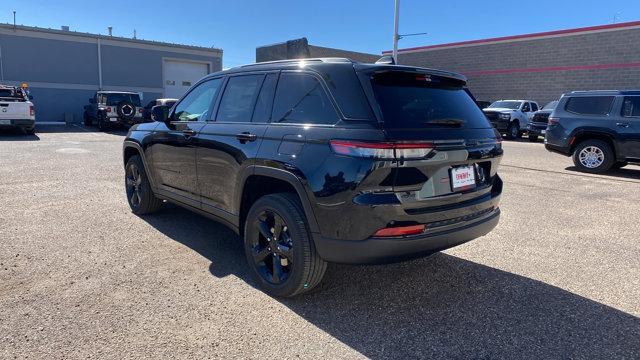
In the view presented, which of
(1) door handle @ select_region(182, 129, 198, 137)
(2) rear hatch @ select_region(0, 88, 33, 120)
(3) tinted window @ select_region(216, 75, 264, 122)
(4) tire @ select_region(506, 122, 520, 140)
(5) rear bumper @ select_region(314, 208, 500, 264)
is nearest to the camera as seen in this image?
(5) rear bumper @ select_region(314, 208, 500, 264)

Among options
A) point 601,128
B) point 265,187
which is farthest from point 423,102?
point 601,128

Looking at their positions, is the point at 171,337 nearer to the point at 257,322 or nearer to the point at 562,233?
the point at 257,322

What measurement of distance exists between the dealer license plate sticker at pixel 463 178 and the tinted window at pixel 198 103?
92.8 inches

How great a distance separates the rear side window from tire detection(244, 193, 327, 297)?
9.40 m

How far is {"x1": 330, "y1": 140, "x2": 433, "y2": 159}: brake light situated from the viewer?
2.76 meters

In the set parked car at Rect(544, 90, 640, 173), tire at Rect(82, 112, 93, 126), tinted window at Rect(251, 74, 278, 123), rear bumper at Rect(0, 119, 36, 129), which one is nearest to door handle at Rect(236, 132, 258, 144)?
tinted window at Rect(251, 74, 278, 123)

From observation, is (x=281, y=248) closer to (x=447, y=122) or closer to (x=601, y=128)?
(x=447, y=122)

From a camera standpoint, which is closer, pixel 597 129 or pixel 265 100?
pixel 265 100

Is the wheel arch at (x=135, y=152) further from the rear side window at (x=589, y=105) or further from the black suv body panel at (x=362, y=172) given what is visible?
the rear side window at (x=589, y=105)

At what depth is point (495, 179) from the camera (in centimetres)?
372

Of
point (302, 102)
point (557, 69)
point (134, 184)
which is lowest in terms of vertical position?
point (134, 184)

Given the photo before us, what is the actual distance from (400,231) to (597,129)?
9.07 metres

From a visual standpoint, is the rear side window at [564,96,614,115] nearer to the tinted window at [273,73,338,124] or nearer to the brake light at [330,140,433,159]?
the brake light at [330,140,433,159]

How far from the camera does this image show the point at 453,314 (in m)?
3.19
